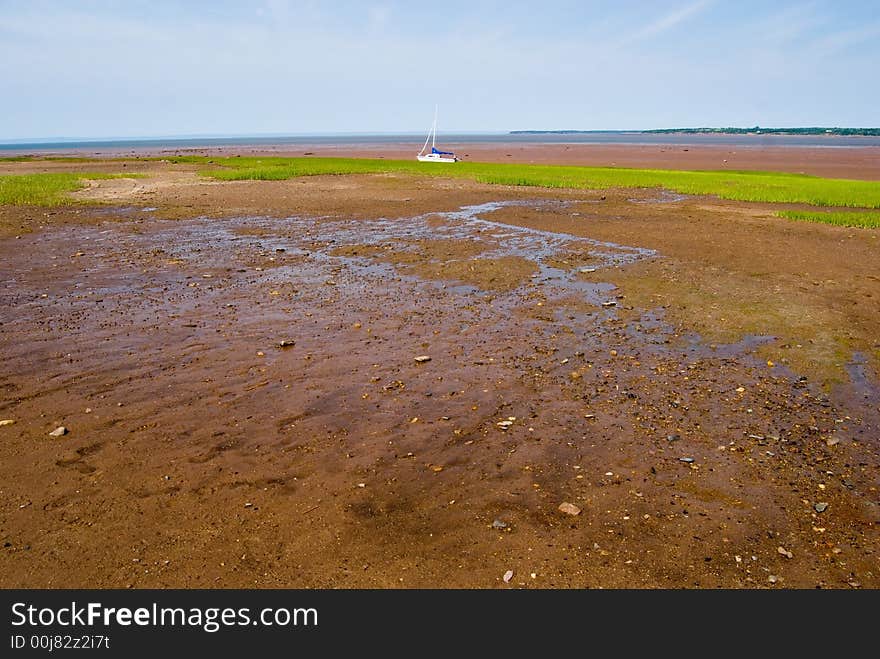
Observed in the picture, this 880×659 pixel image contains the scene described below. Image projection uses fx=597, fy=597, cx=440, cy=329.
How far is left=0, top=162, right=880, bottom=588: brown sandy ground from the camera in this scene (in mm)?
5852

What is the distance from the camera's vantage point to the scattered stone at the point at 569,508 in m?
6.54

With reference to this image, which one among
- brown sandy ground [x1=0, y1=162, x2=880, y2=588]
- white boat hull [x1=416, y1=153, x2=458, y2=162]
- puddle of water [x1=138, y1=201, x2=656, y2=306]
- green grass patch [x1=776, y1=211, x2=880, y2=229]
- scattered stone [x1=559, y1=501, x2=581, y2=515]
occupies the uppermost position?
white boat hull [x1=416, y1=153, x2=458, y2=162]

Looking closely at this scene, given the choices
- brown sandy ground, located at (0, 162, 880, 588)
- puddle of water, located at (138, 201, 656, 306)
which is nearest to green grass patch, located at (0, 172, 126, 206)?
puddle of water, located at (138, 201, 656, 306)

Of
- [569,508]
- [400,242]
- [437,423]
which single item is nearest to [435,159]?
[400,242]

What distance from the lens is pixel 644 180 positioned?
4741cm

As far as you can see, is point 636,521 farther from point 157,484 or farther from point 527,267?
point 527,267

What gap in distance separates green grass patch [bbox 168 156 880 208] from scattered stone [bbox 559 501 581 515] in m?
33.6

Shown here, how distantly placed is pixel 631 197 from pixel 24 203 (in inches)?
1395

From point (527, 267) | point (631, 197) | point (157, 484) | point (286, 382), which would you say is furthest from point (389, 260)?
point (631, 197)

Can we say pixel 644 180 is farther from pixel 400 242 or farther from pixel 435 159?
pixel 435 159

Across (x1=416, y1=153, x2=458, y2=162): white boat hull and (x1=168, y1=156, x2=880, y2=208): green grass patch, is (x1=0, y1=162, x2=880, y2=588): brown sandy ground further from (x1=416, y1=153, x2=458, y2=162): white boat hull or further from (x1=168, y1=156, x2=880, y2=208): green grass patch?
(x1=416, y1=153, x2=458, y2=162): white boat hull

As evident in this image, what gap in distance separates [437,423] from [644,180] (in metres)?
44.1

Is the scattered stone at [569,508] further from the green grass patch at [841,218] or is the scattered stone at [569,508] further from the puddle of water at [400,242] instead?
the green grass patch at [841,218]

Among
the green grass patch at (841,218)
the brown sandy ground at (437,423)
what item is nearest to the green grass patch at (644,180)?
the green grass patch at (841,218)
